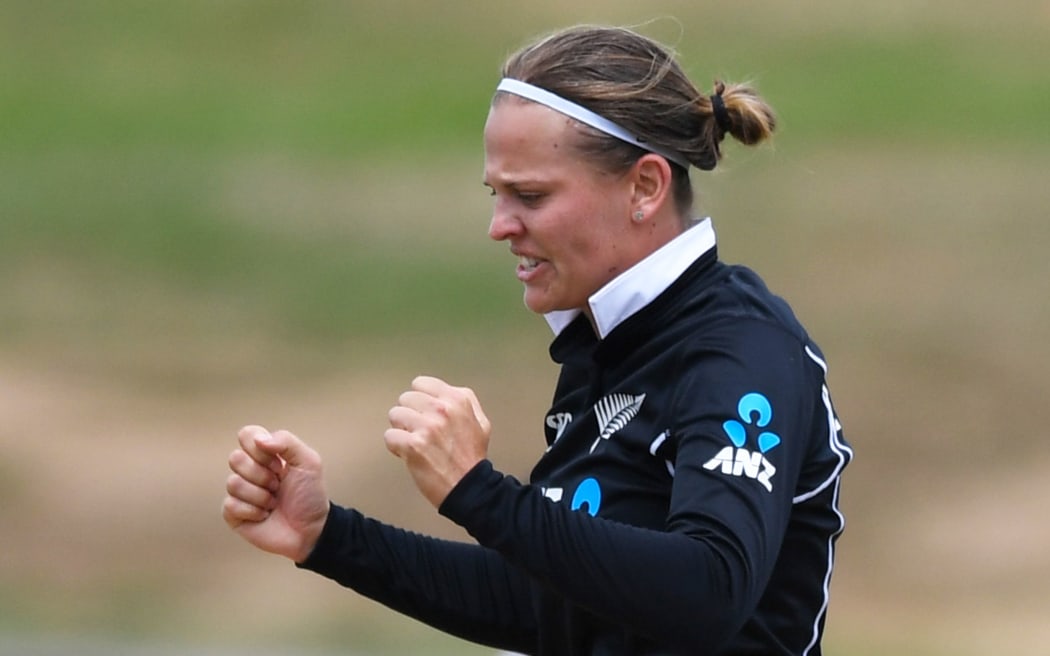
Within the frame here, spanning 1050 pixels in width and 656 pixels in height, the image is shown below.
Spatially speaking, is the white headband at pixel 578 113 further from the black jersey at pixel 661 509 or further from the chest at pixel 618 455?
the chest at pixel 618 455

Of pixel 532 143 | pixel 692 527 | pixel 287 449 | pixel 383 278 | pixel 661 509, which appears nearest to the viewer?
pixel 692 527

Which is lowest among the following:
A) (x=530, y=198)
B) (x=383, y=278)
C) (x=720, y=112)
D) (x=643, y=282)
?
(x=643, y=282)

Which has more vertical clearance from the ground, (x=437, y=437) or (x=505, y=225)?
(x=505, y=225)

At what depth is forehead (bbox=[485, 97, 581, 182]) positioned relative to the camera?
2838 mm

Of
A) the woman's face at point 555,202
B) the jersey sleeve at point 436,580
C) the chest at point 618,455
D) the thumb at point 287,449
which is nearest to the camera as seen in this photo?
the chest at point 618,455

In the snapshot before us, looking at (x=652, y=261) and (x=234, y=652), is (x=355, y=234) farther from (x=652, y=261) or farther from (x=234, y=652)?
(x=652, y=261)

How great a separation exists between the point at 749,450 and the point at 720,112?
657 mm

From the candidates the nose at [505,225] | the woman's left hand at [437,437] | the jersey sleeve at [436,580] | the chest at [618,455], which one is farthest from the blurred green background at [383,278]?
the woman's left hand at [437,437]

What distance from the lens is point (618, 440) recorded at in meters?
2.79

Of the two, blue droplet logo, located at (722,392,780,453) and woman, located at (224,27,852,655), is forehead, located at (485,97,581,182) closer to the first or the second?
woman, located at (224,27,852,655)

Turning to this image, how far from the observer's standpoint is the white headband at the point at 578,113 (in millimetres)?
2850

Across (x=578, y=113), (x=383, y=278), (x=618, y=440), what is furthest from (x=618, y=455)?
(x=383, y=278)

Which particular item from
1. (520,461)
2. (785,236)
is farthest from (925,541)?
(785,236)

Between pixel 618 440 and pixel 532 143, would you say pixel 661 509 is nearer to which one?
pixel 618 440
